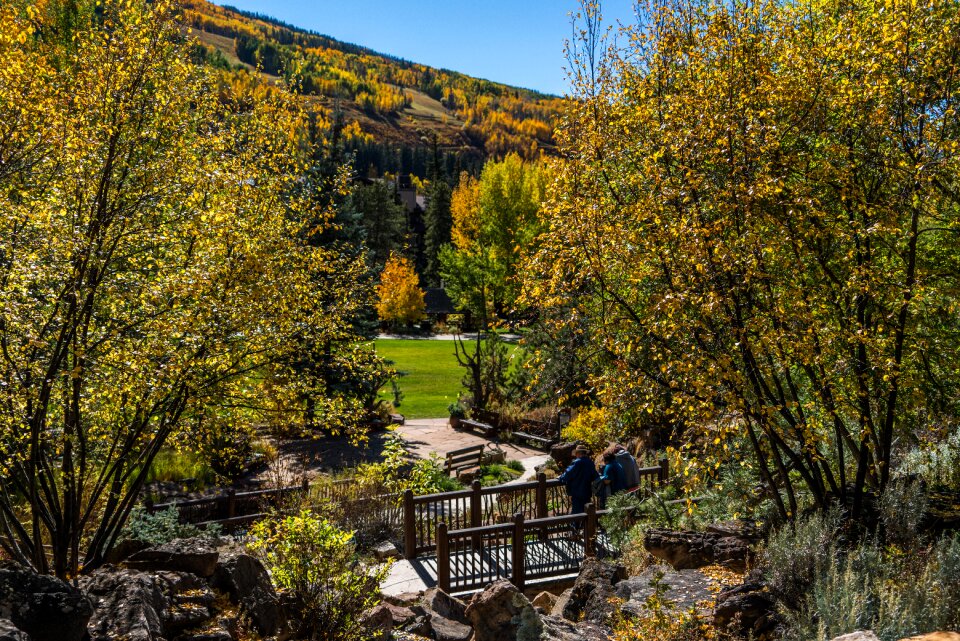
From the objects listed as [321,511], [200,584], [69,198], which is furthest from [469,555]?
[69,198]

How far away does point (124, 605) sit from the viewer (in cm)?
Result: 476

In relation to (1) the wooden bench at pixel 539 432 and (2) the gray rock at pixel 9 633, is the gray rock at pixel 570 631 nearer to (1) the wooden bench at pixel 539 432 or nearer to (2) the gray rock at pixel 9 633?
(2) the gray rock at pixel 9 633

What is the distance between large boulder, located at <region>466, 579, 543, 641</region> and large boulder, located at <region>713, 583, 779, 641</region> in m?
1.68

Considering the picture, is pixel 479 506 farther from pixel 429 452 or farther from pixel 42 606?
pixel 429 452

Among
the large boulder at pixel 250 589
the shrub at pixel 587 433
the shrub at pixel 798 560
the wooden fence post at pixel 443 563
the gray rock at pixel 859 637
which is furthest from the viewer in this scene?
the shrub at pixel 587 433

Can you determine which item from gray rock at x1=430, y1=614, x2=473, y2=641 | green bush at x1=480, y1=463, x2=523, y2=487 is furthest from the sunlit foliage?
green bush at x1=480, y1=463, x2=523, y2=487

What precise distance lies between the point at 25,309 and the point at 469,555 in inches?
283

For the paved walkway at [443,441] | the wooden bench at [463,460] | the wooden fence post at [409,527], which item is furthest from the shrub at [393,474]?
the paved walkway at [443,441]

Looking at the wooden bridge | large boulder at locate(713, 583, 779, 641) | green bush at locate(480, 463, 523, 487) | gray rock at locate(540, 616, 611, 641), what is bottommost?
green bush at locate(480, 463, 523, 487)

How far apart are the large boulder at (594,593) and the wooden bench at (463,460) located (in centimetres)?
872

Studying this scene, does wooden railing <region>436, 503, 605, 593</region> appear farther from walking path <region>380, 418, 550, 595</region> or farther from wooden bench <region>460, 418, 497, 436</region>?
wooden bench <region>460, 418, 497, 436</region>

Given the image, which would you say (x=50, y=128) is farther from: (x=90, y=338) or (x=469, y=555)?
(x=469, y=555)

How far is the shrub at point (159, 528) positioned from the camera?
839 cm

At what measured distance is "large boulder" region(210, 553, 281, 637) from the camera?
19.0 ft
